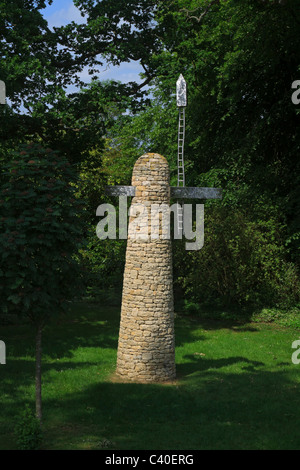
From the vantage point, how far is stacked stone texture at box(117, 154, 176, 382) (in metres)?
15.1

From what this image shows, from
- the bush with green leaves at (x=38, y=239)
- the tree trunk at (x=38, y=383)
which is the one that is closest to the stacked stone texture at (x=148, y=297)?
the bush with green leaves at (x=38, y=239)

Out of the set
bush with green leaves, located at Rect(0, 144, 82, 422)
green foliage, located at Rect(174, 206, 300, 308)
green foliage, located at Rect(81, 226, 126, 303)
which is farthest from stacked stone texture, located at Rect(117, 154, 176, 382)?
green foliage, located at Rect(81, 226, 126, 303)

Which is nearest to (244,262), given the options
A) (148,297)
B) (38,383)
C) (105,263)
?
(105,263)

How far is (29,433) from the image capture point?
10.6 m

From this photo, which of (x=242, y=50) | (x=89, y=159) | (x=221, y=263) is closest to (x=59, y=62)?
(x=89, y=159)

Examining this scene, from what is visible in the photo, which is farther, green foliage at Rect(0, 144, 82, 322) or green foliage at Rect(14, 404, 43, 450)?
green foliage at Rect(0, 144, 82, 322)

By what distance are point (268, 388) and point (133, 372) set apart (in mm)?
3656

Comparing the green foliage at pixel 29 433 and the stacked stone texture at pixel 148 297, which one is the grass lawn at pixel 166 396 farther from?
the stacked stone texture at pixel 148 297

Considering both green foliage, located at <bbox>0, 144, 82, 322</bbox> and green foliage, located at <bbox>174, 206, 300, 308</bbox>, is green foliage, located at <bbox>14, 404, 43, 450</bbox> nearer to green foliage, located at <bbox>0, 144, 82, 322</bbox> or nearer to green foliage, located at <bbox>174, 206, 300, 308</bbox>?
green foliage, located at <bbox>0, 144, 82, 322</bbox>

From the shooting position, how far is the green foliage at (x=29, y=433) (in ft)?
34.7

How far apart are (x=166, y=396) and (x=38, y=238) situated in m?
5.48

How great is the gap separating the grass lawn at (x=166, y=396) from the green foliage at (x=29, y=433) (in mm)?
441

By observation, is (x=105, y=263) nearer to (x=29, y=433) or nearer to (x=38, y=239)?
(x=38, y=239)

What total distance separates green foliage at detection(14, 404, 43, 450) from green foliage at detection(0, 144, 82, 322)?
2.15 meters
